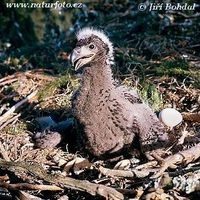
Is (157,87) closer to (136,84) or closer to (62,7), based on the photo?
(136,84)

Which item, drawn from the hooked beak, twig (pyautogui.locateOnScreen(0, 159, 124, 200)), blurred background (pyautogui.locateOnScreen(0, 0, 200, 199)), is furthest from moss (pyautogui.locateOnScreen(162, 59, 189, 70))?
twig (pyautogui.locateOnScreen(0, 159, 124, 200))

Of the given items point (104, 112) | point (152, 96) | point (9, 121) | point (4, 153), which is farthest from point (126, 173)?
point (9, 121)

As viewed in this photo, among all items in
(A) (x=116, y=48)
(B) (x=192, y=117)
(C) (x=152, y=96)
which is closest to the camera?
(B) (x=192, y=117)

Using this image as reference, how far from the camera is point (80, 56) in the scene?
181 inches

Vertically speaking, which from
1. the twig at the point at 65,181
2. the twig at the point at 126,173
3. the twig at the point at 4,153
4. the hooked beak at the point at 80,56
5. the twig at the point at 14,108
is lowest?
the twig at the point at 65,181

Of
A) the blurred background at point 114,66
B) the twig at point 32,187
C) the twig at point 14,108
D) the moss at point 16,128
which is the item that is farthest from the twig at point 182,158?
A: the twig at point 14,108

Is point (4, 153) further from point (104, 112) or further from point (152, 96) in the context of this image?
point (152, 96)

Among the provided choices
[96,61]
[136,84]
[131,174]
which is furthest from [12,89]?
[131,174]

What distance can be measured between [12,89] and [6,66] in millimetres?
823

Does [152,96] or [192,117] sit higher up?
[152,96]

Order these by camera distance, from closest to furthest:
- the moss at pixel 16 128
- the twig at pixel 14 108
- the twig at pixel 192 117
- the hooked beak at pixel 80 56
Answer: the hooked beak at pixel 80 56, the twig at pixel 192 117, the moss at pixel 16 128, the twig at pixel 14 108

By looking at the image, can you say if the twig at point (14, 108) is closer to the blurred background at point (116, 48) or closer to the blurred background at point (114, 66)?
the blurred background at point (114, 66)

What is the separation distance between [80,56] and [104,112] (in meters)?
0.50

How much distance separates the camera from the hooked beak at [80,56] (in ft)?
15.1
